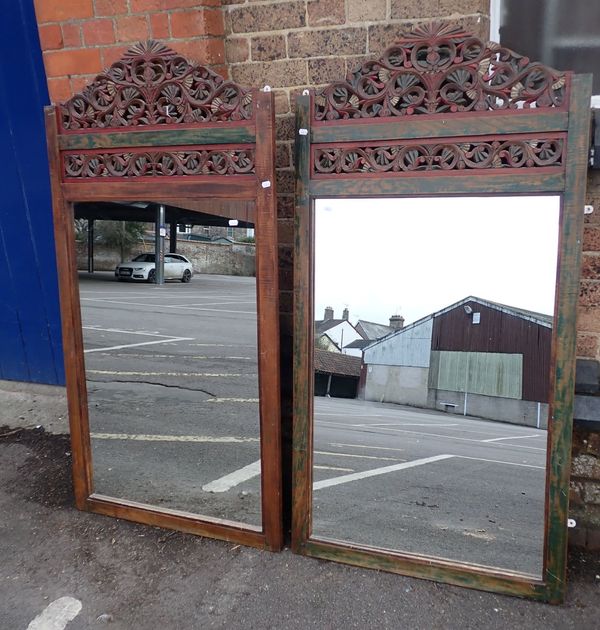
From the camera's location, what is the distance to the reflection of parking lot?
2.63 m

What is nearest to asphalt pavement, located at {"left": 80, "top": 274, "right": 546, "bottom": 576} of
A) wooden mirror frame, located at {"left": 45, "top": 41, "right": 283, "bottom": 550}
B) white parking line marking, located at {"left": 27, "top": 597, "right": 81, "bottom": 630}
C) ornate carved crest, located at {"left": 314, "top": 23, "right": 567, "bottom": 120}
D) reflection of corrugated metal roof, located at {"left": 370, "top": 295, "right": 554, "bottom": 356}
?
wooden mirror frame, located at {"left": 45, "top": 41, "right": 283, "bottom": 550}

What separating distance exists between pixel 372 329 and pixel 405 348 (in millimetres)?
169

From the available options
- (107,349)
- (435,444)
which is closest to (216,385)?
(107,349)

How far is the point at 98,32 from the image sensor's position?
271 cm

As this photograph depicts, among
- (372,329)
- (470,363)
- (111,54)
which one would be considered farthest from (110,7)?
(470,363)

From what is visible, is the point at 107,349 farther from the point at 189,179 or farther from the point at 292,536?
the point at 292,536

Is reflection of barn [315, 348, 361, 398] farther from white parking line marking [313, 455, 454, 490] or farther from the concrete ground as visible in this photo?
the concrete ground

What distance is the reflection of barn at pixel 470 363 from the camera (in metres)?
2.13

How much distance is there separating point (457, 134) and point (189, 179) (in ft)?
3.82

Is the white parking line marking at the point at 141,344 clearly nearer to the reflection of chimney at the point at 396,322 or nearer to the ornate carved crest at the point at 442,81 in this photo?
the reflection of chimney at the point at 396,322

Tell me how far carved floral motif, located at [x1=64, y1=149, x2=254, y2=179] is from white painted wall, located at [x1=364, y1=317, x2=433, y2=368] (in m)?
0.96

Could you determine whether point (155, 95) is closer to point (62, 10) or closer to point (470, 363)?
point (62, 10)

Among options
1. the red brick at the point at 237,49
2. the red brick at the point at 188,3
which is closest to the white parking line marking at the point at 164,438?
the red brick at the point at 237,49

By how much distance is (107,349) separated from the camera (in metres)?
2.89
